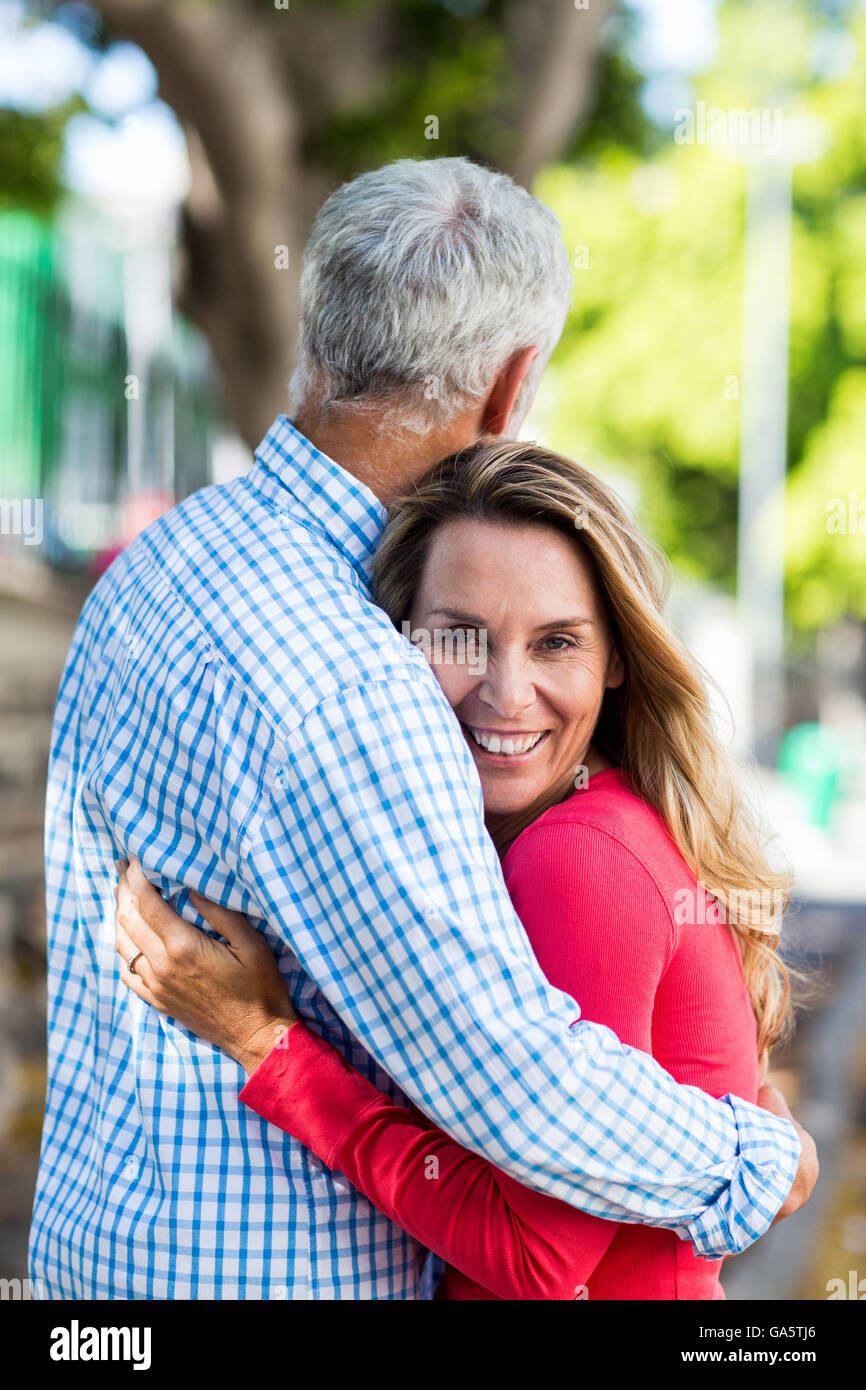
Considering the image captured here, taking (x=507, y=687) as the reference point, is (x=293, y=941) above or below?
below

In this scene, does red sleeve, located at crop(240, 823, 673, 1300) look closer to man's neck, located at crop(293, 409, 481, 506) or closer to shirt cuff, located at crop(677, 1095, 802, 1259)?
shirt cuff, located at crop(677, 1095, 802, 1259)

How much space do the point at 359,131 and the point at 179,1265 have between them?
4269mm

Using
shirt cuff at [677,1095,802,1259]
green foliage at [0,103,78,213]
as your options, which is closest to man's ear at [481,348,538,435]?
shirt cuff at [677,1095,802,1259]

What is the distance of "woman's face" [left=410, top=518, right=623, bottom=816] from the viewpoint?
1.81 m

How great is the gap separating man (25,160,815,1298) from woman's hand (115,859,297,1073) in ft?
0.12

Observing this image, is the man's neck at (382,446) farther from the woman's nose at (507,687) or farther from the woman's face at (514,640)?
the woman's nose at (507,687)

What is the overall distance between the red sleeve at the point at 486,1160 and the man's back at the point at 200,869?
0.25 ft

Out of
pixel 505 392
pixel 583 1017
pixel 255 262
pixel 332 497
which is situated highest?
pixel 255 262

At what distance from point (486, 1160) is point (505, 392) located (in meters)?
1.00

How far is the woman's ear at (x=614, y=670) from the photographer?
6.35 ft

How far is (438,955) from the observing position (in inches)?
58.7

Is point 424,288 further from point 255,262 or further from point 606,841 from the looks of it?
point 255,262

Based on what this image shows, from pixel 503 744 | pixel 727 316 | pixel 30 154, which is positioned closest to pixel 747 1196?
pixel 503 744
